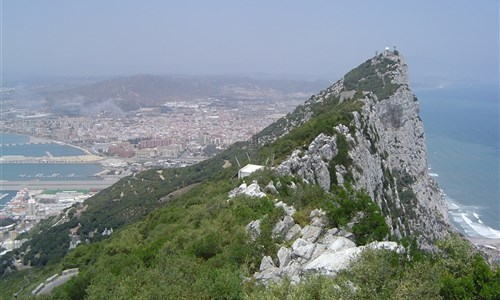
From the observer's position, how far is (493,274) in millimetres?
6648

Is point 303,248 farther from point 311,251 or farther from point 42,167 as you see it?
point 42,167

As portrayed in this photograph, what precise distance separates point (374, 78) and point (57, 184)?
41082 mm

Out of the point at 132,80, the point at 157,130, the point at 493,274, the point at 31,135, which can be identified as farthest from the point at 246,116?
the point at 493,274

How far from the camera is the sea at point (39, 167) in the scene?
2418 inches

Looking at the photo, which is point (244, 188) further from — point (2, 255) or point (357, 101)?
point (2, 255)

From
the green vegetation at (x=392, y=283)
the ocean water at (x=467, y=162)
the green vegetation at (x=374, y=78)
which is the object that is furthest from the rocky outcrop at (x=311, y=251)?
the ocean water at (x=467, y=162)

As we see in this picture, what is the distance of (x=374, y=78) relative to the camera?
37938mm

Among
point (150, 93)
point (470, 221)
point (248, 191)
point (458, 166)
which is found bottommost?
point (470, 221)

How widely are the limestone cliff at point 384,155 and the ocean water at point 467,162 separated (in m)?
6.57

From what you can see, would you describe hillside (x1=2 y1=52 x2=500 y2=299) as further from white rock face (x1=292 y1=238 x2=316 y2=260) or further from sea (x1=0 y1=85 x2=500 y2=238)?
sea (x1=0 y1=85 x2=500 y2=238)

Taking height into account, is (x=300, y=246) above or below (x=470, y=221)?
above

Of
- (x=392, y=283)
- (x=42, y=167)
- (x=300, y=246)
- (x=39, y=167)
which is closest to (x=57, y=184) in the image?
(x=42, y=167)

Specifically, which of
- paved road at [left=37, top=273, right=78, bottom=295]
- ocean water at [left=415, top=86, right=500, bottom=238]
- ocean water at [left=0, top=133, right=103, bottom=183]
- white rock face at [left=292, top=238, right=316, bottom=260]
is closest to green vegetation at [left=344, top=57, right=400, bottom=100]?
ocean water at [left=415, top=86, right=500, bottom=238]

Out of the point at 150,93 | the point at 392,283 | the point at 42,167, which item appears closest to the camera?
the point at 392,283
